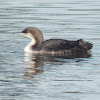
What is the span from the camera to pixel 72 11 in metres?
28.1

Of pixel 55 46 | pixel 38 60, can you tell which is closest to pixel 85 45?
pixel 55 46

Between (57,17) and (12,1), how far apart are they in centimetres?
769

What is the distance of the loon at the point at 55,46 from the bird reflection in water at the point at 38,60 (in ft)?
1.16

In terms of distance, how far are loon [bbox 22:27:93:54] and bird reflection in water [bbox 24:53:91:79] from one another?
354mm

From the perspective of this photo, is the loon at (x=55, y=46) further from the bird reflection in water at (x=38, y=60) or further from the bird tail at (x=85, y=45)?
the bird reflection in water at (x=38, y=60)

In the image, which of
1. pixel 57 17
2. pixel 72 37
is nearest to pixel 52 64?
pixel 72 37

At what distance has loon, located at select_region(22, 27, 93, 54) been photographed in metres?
17.6

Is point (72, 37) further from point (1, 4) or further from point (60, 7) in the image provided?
point (1, 4)

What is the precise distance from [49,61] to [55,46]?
186 centimetres

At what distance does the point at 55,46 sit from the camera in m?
17.6

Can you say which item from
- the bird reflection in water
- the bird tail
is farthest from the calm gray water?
the bird tail

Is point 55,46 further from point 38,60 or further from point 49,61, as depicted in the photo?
point 49,61

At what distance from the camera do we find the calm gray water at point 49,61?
37.4ft

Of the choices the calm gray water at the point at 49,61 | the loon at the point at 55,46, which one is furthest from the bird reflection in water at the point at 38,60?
Answer: the loon at the point at 55,46
